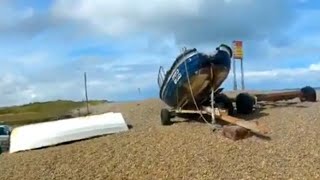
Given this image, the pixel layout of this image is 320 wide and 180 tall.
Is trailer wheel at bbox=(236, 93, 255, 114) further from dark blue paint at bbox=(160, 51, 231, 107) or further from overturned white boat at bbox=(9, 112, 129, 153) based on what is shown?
overturned white boat at bbox=(9, 112, 129, 153)

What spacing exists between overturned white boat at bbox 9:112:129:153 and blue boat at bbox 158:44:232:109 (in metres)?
2.26

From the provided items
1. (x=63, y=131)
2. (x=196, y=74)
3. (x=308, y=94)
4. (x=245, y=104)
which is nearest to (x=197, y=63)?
(x=196, y=74)

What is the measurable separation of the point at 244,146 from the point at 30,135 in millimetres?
8597

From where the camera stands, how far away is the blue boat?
1909 centimetres

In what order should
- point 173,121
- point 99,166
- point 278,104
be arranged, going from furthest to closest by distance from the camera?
point 278,104 < point 173,121 < point 99,166

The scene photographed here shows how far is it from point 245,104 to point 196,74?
2.20 meters

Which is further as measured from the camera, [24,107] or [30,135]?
[24,107]

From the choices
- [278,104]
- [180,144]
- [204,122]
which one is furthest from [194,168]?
[278,104]

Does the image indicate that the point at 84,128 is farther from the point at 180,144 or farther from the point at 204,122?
the point at 180,144

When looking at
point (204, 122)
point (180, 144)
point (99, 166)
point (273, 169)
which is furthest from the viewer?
point (204, 122)

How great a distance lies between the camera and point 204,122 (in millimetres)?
18859

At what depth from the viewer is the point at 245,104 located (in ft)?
65.7

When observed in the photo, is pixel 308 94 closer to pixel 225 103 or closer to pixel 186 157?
pixel 225 103

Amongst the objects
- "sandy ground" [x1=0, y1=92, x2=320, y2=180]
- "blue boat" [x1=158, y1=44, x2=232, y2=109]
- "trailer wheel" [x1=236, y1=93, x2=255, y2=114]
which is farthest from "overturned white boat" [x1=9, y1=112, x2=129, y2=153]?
"trailer wheel" [x1=236, y1=93, x2=255, y2=114]
